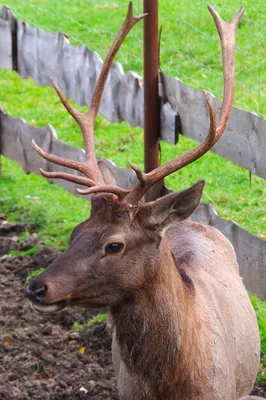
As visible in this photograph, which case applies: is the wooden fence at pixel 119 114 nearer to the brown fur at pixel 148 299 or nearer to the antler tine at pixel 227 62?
the antler tine at pixel 227 62

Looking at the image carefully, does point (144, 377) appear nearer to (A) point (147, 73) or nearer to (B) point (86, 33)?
(A) point (147, 73)

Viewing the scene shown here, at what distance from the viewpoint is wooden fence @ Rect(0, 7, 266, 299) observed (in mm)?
5930

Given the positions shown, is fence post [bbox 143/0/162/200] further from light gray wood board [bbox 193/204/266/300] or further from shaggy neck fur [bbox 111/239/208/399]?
shaggy neck fur [bbox 111/239/208/399]

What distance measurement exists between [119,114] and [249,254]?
165 centimetres

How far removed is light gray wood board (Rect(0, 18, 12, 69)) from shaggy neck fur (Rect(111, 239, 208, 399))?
13.9 ft

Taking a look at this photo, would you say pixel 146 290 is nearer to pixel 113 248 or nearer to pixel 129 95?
pixel 113 248

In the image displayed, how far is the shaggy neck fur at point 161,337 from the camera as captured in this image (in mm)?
4332

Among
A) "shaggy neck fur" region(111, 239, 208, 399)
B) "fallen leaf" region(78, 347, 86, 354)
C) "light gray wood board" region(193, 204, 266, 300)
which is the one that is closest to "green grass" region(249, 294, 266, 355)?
"light gray wood board" region(193, 204, 266, 300)

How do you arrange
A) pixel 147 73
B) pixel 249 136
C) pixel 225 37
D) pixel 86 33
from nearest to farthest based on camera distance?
pixel 225 37, pixel 249 136, pixel 147 73, pixel 86 33

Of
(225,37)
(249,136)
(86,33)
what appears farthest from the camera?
(86,33)

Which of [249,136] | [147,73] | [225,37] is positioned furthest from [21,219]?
[225,37]

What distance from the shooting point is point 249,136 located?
5.89 meters

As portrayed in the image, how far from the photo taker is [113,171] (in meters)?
5.56

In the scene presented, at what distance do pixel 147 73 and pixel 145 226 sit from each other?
2.44 meters
